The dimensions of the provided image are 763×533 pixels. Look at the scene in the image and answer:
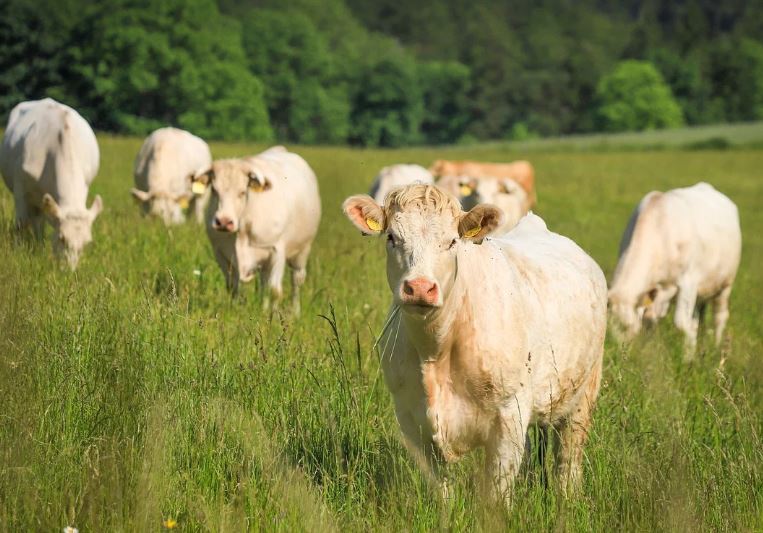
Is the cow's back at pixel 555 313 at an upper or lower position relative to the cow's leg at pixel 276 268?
upper

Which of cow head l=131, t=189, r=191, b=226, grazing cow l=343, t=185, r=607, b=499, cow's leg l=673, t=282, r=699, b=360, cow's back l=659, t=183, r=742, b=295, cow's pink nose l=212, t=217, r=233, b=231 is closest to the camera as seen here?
grazing cow l=343, t=185, r=607, b=499

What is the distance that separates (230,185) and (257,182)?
29cm

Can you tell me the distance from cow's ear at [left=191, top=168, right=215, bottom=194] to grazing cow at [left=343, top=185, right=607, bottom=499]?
4895 mm

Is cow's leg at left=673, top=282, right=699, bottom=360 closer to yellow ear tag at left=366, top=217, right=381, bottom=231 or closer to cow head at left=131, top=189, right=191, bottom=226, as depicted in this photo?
cow head at left=131, top=189, right=191, bottom=226

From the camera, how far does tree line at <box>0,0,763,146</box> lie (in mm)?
59094

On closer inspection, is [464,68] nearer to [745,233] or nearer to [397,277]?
[745,233]

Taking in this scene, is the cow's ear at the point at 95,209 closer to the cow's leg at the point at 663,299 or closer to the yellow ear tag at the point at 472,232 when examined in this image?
the cow's leg at the point at 663,299

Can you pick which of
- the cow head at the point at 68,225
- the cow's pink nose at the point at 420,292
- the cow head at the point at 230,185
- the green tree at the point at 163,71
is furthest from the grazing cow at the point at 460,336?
the green tree at the point at 163,71

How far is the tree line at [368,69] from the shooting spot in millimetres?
59094

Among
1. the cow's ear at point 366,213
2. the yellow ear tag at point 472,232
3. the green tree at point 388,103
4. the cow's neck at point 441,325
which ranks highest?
the cow's ear at point 366,213

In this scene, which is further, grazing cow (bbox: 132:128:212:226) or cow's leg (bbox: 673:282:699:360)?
grazing cow (bbox: 132:128:212:226)

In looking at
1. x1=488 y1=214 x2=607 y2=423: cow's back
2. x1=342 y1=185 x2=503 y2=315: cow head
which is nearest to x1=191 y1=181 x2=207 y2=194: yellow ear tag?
x1=488 y1=214 x2=607 y2=423: cow's back

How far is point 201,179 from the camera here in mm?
10055

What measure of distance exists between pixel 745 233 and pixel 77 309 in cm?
2442
